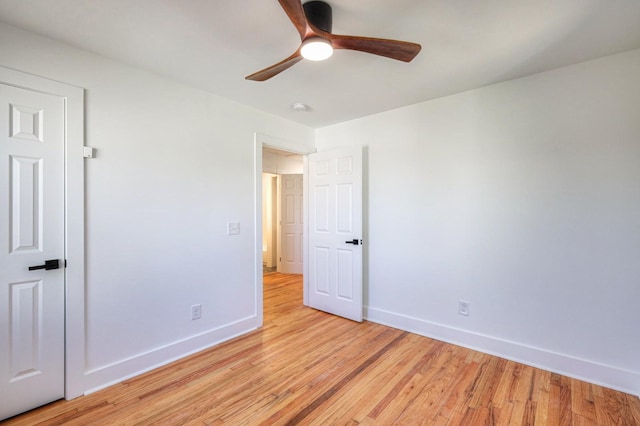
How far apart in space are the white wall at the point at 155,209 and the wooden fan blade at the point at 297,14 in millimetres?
1608

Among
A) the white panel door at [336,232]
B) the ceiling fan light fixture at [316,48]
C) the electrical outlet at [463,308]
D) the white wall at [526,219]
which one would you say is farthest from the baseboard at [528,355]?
the ceiling fan light fixture at [316,48]

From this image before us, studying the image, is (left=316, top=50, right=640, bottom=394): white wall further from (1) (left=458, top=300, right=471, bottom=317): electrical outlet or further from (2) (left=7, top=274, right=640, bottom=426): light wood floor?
(2) (left=7, top=274, right=640, bottom=426): light wood floor

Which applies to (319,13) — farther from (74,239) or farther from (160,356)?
(160,356)

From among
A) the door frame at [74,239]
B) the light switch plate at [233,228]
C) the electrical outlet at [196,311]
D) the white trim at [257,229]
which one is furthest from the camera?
the white trim at [257,229]

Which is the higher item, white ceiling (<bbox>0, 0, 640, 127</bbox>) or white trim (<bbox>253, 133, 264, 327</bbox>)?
white ceiling (<bbox>0, 0, 640, 127</bbox>)

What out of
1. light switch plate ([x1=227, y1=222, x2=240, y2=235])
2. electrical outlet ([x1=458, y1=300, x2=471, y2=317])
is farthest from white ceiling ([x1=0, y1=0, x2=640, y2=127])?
electrical outlet ([x1=458, y1=300, x2=471, y2=317])

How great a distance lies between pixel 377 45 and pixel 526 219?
77.7 inches

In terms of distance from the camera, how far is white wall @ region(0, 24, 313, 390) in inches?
80.9

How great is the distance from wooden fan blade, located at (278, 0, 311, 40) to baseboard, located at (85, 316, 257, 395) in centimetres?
266

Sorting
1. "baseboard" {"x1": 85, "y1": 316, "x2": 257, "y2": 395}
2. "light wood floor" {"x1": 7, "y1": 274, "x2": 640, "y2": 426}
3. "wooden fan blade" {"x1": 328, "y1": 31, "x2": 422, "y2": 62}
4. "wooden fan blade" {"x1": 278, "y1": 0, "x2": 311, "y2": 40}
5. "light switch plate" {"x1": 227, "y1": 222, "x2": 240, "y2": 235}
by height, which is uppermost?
"wooden fan blade" {"x1": 278, "y1": 0, "x2": 311, "y2": 40}

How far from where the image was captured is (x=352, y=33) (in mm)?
1832

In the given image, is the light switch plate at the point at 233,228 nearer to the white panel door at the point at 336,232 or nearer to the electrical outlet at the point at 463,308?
the white panel door at the point at 336,232

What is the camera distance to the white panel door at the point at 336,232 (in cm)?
333

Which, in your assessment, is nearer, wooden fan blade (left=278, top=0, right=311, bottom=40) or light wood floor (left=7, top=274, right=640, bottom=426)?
wooden fan blade (left=278, top=0, right=311, bottom=40)
